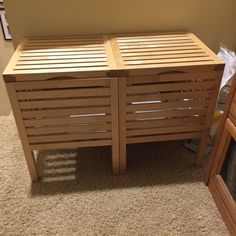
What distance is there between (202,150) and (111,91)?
0.59 metres

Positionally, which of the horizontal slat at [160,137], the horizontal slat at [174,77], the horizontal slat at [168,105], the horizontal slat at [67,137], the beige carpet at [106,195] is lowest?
the beige carpet at [106,195]

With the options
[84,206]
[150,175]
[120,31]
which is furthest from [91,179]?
[120,31]

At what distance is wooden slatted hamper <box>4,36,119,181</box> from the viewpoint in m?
1.08

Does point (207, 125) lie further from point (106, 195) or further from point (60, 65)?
point (60, 65)

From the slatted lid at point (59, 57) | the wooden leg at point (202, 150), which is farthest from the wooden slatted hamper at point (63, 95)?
the wooden leg at point (202, 150)

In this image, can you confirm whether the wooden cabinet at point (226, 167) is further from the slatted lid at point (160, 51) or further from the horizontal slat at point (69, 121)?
the horizontal slat at point (69, 121)

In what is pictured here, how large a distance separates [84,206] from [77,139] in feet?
1.01

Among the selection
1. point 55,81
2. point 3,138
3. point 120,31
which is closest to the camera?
point 55,81

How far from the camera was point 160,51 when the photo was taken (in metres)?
1.25

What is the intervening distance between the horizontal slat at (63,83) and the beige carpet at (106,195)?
0.52 m

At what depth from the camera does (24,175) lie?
1406mm

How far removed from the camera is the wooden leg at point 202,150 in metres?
1.34

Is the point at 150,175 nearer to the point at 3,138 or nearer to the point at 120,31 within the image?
the point at 120,31

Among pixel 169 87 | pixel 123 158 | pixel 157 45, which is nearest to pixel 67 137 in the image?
pixel 123 158
